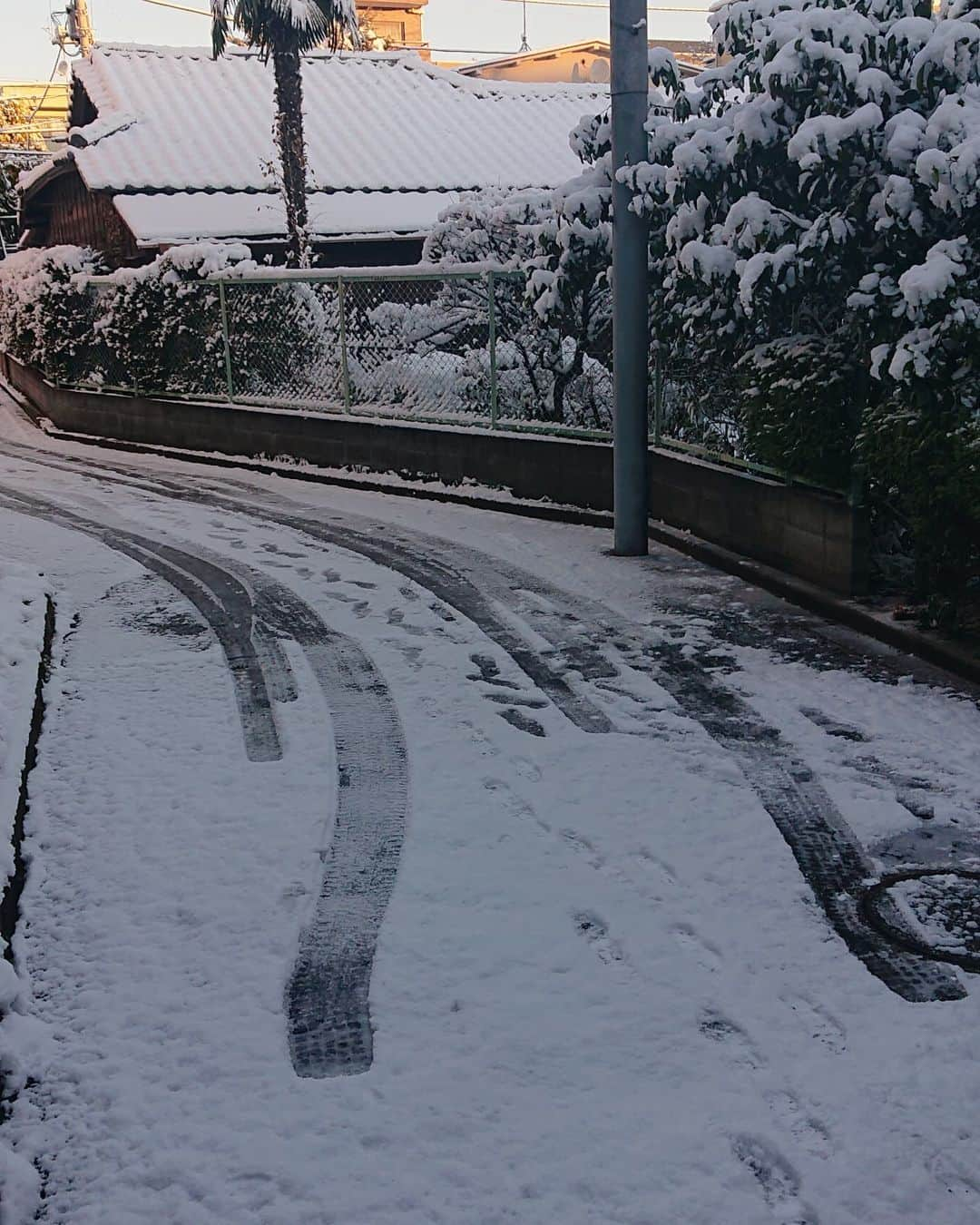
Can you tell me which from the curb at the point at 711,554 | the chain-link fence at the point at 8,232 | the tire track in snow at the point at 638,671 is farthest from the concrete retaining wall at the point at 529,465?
the chain-link fence at the point at 8,232

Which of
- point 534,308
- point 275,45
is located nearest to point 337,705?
point 534,308

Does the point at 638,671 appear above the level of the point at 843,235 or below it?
below

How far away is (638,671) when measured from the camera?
591cm

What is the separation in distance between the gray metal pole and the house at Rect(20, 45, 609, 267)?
13.5 meters

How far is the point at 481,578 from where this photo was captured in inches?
312

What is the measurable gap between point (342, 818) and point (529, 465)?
247 inches

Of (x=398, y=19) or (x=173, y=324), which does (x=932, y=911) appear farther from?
(x=398, y=19)

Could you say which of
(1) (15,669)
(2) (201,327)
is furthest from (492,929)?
(2) (201,327)

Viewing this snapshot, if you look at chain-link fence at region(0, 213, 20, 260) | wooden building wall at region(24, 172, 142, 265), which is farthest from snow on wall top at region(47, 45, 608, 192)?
chain-link fence at region(0, 213, 20, 260)

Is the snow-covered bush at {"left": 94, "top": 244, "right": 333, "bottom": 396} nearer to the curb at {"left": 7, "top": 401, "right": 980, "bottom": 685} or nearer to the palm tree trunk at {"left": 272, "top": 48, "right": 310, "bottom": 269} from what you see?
the curb at {"left": 7, "top": 401, "right": 980, "bottom": 685}

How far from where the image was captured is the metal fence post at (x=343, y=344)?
1191cm

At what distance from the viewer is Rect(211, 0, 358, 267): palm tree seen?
18469 millimetres

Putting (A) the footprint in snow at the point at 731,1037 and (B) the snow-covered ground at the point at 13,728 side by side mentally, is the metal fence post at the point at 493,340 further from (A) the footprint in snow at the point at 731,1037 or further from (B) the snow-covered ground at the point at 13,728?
(A) the footprint in snow at the point at 731,1037

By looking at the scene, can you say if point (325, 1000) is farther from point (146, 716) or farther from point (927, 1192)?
point (146, 716)
